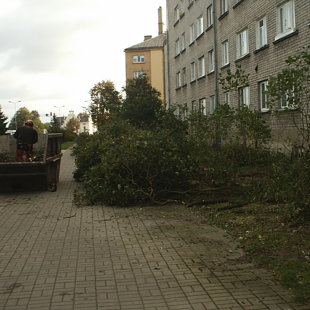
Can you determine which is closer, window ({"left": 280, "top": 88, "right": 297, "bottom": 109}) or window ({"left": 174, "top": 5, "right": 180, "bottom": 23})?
window ({"left": 280, "top": 88, "right": 297, "bottom": 109})

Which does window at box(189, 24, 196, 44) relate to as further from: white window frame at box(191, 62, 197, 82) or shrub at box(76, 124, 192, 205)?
shrub at box(76, 124, 192, 205)

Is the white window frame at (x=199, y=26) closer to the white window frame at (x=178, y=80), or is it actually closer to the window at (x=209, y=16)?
the window at (x=209, y=16)

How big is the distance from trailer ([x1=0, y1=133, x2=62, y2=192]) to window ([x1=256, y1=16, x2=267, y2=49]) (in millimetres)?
10253

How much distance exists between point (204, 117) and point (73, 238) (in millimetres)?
7918

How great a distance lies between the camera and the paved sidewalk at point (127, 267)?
427cm

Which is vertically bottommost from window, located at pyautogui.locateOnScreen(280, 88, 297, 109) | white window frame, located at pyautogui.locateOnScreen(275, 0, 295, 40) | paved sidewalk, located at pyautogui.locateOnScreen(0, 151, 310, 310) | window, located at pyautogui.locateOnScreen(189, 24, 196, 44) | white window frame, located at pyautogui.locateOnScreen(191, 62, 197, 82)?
paved sidewalk, located at pyautogui.locateOnScreen(0, 151, 310, 310)

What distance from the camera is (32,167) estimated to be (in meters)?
12.4

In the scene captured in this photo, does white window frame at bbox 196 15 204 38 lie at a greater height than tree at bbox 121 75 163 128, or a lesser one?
greater

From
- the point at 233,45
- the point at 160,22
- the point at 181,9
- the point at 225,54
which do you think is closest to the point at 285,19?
the point at 233,45

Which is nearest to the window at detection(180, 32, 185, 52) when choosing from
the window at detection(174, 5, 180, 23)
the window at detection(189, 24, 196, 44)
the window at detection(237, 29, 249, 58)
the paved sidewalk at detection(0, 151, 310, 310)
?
the window at detection(174, 5, 180, 23)

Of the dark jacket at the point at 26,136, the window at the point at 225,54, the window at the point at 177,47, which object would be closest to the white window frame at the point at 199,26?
the window at the point at 225,54

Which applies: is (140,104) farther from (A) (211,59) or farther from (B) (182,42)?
(B) (182,42)

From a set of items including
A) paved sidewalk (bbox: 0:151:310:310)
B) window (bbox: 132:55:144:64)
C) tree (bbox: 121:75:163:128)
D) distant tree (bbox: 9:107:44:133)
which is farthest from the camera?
distant tree (bbox: 9:107:44:133)

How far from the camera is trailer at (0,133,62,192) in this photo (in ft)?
40.6
